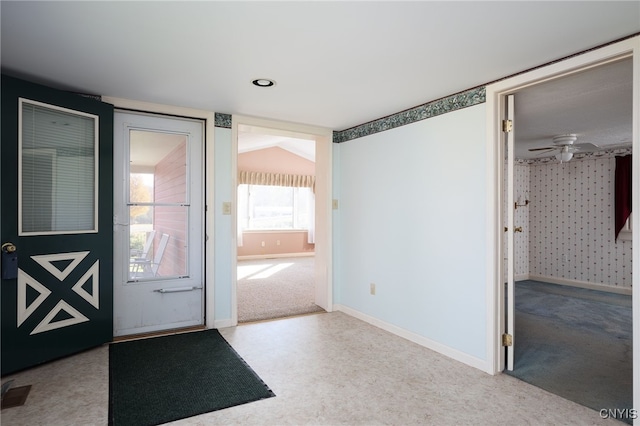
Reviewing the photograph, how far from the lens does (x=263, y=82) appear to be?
281 cm

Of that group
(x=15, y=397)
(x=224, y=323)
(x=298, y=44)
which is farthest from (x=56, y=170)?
(x=298, y=44)

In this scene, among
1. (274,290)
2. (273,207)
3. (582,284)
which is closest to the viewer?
(274,290)

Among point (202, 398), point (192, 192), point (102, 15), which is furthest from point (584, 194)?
point (102, 15)

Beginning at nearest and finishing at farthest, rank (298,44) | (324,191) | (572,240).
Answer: (298,44), (324,191), (572,240)

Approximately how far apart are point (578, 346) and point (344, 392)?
2.39 metres

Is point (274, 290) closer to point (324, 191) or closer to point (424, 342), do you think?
point (324, 191)

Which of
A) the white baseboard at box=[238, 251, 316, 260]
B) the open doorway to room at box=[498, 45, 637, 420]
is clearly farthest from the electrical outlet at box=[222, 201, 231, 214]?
the white baseboard at box=[238, 251, 316, 260]

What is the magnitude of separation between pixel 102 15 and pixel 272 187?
307 inches

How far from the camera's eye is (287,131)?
4102 millimetres

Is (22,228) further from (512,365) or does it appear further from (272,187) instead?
(272,187)

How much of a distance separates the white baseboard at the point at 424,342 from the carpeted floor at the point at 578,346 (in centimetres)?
26

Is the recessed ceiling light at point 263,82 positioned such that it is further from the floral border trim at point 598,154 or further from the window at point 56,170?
the floral border trim at point 598,154

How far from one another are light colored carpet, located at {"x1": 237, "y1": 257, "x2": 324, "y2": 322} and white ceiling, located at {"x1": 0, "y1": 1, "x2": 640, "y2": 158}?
2.44 metres

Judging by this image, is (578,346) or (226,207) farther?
(226,207)
